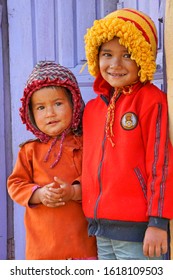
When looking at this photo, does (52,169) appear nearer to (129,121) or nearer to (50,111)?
(50,111)

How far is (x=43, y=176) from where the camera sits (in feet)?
6.66

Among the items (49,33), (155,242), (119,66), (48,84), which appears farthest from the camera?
(49,33)

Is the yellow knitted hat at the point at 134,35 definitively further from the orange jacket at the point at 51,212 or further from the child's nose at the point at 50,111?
the orange jacket at the point at 51,212

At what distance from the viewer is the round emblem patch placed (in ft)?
5.82

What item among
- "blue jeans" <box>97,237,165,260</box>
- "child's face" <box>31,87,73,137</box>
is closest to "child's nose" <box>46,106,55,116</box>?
"child's face" <box>31,87,73,137</box>

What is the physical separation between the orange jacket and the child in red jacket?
113 mm


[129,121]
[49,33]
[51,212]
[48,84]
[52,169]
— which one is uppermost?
[49,33]

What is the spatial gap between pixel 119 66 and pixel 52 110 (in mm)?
348

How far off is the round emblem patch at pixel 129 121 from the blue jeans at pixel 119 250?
17.0 inches

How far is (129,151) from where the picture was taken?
1.78 m

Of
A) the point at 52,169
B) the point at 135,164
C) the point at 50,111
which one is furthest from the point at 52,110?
the point at 135,164

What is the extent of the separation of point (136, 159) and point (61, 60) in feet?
3.54

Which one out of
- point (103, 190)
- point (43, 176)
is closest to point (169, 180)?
point (103, 190)

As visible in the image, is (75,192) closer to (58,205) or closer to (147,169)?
(58,205)
